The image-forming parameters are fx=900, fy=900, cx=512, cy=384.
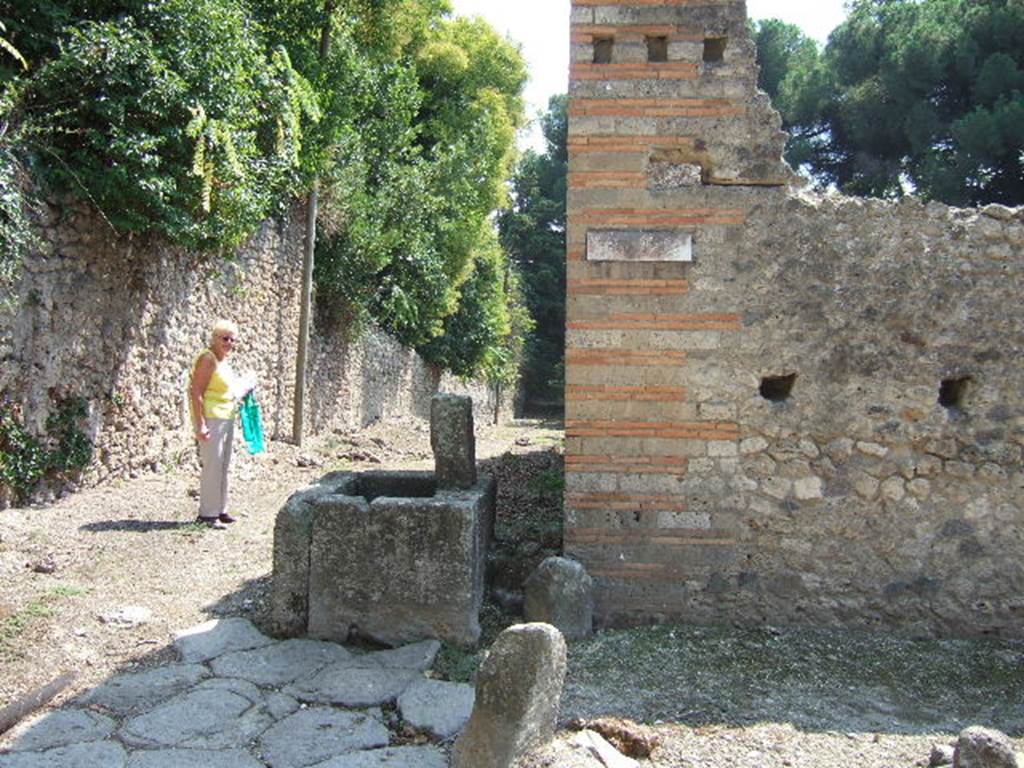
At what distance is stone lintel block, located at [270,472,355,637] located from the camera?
484 cm

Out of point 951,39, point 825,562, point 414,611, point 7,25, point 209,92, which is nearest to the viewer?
point 414,611

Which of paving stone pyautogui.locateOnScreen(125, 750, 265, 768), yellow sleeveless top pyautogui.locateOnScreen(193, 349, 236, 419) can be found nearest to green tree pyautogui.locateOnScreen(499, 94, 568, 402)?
yellow sleeveless top pyautogui.locateOnScreen(193, 349, 236, 419)

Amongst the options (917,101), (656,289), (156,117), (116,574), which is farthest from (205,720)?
(917,101)

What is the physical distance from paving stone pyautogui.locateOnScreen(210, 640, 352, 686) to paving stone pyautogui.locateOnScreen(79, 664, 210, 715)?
14cm

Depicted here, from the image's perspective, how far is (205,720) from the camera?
3807 mm

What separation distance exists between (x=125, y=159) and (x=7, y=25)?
1203 millimetres

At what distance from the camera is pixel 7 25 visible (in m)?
6.68

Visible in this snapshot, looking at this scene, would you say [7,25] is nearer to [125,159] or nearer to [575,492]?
[125,159]

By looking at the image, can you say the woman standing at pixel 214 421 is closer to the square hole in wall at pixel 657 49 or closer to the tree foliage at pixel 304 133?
the tree foliage at pixel 304 133

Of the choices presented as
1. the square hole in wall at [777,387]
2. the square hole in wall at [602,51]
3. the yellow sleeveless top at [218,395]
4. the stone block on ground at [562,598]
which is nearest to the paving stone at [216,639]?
the stone block on ground at [562,598]

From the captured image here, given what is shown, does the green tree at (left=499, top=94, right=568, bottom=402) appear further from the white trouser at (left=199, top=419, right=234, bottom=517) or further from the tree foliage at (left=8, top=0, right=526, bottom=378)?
the white trouser at (left=199, top=419, right=234, bottom=517)

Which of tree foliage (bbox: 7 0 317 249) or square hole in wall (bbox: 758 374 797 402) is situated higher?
tree foliage (bbox: 7 0 317 249)

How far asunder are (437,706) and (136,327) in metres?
5.86

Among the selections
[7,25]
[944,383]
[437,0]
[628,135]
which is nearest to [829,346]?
[944,383]
